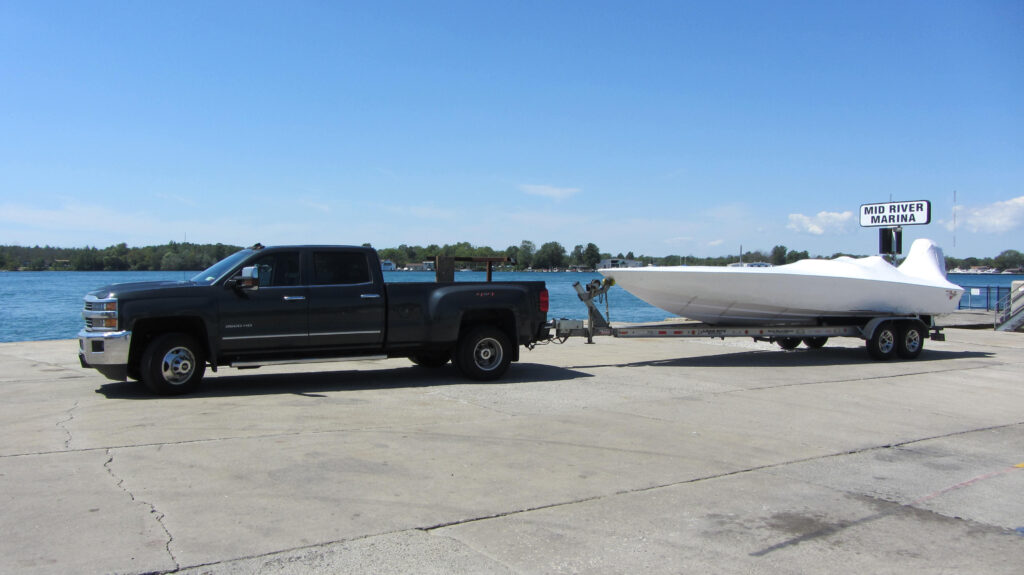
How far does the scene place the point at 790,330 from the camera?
1389 centimetres

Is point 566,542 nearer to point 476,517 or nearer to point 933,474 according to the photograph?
point 476,517

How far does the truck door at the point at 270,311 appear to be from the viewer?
9.61 meters

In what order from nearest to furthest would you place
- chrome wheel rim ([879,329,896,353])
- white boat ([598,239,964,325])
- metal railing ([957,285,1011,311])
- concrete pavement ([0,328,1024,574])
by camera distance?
concrete pavement ([0,328,1024,574]) → white boat ([598,239,964,325]) → chrome wheel rim ([879,329,896,353]) → metal railing ([957,285,1011,311])

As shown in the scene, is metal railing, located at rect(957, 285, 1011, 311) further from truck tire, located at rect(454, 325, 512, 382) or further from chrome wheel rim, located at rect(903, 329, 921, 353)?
truck tire, located at rect(454, 325, 512, 382)

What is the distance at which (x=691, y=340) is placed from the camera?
18203 millimetres

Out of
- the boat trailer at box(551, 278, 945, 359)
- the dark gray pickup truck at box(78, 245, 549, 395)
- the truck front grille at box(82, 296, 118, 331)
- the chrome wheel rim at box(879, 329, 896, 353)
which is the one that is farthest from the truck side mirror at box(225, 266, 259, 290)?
the chrome wheel rim at box(879, 329, 896, 353)

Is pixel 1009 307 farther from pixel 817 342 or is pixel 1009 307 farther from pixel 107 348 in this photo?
pixel 107 348

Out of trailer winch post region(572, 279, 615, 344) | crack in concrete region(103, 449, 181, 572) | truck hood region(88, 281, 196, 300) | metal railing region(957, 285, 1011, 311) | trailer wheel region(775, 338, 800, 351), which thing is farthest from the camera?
metal railing region(957, 285, 1011, 311)

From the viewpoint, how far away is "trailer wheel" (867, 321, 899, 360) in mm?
14516

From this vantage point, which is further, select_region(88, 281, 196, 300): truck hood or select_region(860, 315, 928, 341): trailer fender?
→ select_region(860, 315, 928, 341): trailer fender

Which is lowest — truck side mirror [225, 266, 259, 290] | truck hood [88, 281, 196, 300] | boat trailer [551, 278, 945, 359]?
boat trailer [551, 278, 945, 359]

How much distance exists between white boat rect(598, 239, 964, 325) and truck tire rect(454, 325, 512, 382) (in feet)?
9.83

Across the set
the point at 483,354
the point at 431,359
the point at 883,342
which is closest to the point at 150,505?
the point at 483,354

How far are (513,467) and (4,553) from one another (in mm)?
3509
